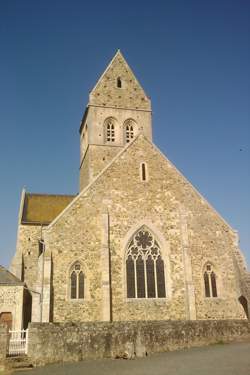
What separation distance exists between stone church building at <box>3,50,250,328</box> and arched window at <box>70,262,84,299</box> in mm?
50

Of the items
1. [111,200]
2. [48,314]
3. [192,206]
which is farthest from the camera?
[192,206]

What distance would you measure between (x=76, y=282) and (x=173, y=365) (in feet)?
29.5

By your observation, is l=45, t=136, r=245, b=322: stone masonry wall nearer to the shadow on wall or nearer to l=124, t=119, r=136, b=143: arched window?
the shadow on wall

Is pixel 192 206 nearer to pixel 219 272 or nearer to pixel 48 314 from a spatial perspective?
pixel 219 272

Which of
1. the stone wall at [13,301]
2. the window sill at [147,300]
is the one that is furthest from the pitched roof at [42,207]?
the window sill at [147,300]

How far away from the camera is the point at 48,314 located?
720 inches

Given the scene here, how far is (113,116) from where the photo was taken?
32.7 metres

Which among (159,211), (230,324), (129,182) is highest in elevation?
(129,182)

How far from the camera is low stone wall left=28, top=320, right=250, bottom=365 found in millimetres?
13453

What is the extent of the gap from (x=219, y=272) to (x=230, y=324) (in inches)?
205

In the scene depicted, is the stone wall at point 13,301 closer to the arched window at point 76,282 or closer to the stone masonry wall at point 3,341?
the arched window at point 76,282

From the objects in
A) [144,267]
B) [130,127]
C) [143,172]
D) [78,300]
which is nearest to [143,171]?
[143,172]

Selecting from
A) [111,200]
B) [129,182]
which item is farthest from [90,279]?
[129,182]

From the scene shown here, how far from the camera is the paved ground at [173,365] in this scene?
34.7ft
